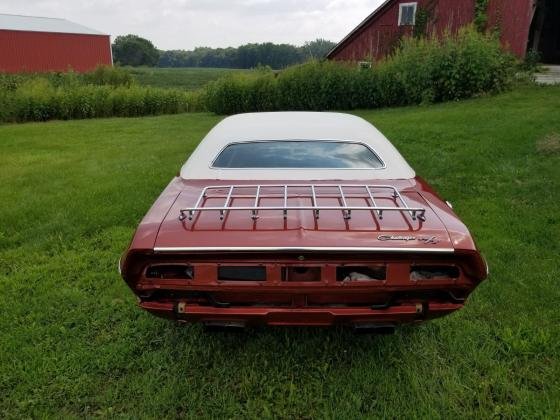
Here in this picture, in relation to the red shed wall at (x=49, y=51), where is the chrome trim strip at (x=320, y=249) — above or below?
below

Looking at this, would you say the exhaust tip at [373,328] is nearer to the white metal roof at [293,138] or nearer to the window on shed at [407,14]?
the white metal roof at [293,138]

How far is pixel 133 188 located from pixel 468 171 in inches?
181

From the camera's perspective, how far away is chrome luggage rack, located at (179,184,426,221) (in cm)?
231

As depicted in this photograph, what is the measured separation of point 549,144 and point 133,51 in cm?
8967

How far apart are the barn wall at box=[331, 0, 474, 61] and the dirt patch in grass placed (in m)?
9.80

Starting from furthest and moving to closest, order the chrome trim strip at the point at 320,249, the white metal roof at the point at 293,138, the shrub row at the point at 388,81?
the shrub row at the point at 388,81 → the white metal roof at the point at 293,138 → the chrome trim strip at the point at 320,249

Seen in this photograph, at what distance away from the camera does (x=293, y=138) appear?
3.40 meters

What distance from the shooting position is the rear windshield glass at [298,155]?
321 centimetres

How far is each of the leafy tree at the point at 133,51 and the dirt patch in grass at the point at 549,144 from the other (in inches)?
3426

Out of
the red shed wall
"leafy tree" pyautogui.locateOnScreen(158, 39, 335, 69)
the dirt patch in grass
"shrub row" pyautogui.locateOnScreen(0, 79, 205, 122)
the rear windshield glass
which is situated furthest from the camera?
"leafy tree" pyautogui.locateOnScreen(158, 39, 335, 69)

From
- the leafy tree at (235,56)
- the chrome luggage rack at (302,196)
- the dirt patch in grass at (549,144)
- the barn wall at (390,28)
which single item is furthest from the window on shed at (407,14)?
the leafy tree at (235,56)

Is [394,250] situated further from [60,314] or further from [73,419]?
[60,314]

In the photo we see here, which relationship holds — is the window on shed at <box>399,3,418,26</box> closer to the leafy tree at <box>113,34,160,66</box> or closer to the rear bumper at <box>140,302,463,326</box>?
the rear bumper at <box>140,302,463,326</box>

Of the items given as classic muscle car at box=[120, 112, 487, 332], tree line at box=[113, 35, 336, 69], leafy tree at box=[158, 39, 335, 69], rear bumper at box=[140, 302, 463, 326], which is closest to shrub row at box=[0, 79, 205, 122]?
classic muscle car at box=[120, 112, 487, 332]
